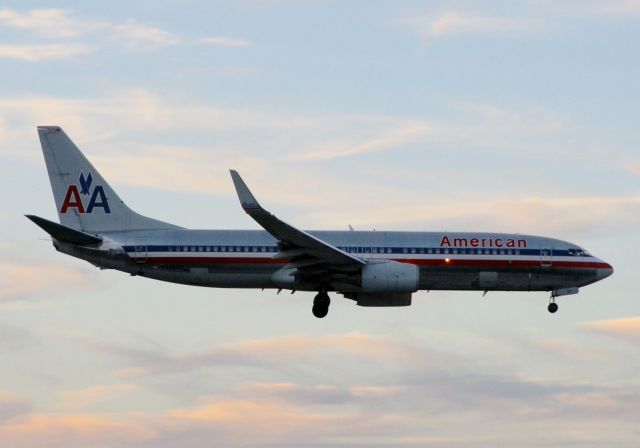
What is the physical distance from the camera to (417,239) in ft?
200

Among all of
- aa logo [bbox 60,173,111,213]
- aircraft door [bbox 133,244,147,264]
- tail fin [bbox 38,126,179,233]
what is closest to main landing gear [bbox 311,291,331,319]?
tail fin [bbox 38,126,179,233]

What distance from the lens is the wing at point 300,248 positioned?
178 feet

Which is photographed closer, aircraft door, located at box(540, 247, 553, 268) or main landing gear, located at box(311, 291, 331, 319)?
main landing gear, located at box(311, 291, 331, 319)

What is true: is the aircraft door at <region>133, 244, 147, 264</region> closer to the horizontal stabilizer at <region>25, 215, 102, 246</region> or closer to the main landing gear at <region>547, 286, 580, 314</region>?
the horizontal stabilizer at <region>25, 215, 102, 246</region>

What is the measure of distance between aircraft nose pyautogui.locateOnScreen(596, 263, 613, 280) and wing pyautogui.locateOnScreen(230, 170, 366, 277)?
38.4 ft

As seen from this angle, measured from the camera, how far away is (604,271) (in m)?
63.1

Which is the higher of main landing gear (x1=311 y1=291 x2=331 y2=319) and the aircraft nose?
the aircraft nose

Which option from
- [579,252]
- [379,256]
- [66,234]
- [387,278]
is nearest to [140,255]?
[66,234]

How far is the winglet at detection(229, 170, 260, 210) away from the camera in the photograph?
53.0m

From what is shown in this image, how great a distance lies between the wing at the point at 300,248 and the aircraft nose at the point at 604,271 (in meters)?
11.7

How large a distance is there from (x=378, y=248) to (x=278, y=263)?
15.0 ft

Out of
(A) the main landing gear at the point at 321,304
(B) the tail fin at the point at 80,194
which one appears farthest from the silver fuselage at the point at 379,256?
(A) the main landing gear at the point at 321,304

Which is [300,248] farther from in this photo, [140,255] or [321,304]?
[140,255]

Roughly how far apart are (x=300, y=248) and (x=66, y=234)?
33.4 feet
